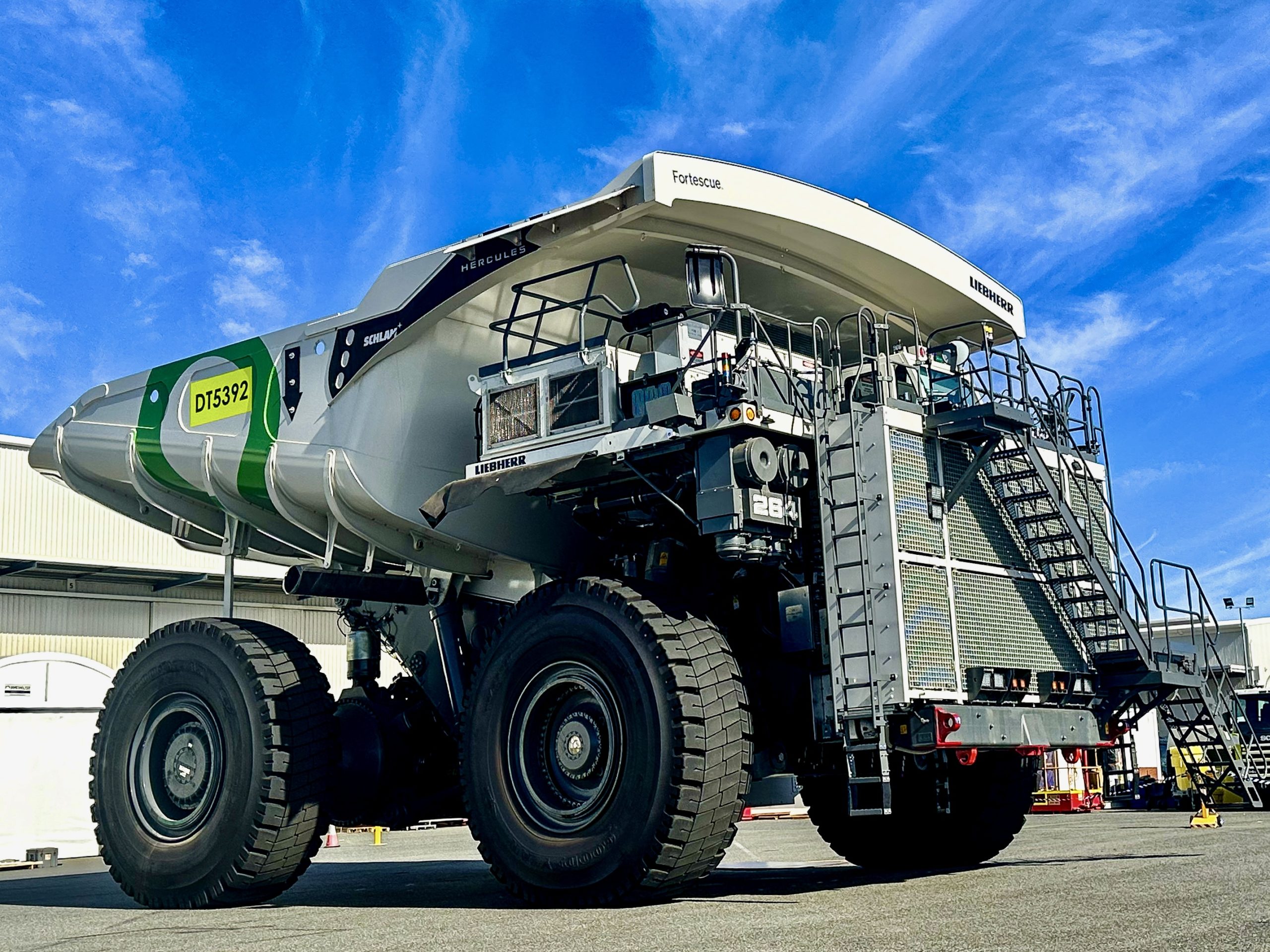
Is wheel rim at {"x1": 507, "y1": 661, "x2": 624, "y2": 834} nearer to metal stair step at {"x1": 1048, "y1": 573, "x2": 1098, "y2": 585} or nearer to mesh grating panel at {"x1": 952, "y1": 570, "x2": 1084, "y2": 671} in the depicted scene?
mesh grating panel at {"x1": 952, "y1": 570, "x2": 1084, "y2": 671}

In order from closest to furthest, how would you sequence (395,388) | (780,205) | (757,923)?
(757,923), (780,205), (395,388)

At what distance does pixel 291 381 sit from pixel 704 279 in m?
4.28

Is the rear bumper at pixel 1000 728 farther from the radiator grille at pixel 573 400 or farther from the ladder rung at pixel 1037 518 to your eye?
the radiator grille at pixel 573 400

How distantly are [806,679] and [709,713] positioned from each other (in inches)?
54.0

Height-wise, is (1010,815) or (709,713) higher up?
(709,713)

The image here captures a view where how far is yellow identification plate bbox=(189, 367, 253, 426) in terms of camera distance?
1291cm

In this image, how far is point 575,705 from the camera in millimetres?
10031

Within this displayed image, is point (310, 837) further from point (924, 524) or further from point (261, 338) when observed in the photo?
point (924, 524)

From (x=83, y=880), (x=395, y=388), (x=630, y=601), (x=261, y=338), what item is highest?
(x=261, y=338)

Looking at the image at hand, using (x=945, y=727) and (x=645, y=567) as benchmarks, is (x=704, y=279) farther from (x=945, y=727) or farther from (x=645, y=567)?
(x=945, y=727)

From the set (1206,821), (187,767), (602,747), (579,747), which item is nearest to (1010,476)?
(602,747)

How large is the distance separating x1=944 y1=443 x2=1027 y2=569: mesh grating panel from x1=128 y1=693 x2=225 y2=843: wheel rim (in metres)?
6.10

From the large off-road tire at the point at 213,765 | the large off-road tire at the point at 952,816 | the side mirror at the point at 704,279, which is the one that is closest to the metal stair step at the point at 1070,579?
the large off-road tire at the point at 952,816

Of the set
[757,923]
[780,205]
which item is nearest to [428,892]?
[757,923]
